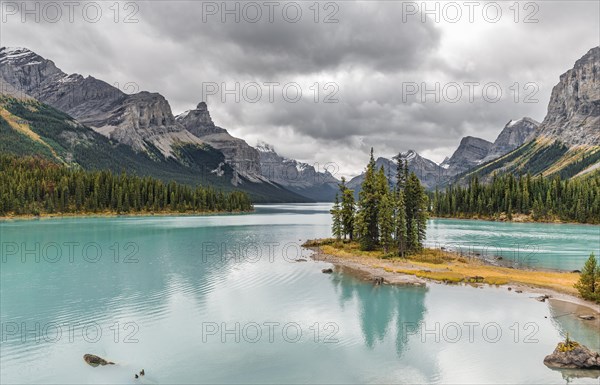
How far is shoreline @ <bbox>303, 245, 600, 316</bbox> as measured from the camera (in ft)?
134

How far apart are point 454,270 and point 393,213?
18925 millimetres

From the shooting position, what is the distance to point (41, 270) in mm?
59188

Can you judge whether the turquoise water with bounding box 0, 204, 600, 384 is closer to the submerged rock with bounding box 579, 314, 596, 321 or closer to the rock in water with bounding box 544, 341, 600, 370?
the rock in water with bounding box 544, 341, 600, 370

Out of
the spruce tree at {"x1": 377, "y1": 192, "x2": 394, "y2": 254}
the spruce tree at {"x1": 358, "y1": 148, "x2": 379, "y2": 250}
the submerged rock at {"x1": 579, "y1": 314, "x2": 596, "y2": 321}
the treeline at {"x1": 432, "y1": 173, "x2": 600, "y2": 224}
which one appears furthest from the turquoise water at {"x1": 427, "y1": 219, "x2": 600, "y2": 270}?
the treeline at {"x1": 432, "y1": 173, "x2": 600, "y2": 224}

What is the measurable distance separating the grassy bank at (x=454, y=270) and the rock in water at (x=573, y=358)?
22128mm

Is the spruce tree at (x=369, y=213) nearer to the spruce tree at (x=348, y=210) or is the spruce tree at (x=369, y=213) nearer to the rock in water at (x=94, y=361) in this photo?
the spruce tree at (x=348, y=210)

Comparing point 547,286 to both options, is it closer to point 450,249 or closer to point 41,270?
point 450,249

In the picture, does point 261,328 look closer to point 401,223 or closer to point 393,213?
point 401,223

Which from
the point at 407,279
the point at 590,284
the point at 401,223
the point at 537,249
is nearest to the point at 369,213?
the point at 401,223

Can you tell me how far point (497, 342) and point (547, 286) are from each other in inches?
904

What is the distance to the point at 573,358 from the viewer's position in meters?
26.0

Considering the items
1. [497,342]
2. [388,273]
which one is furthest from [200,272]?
[497,342]

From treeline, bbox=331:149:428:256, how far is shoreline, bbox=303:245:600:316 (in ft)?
22.9

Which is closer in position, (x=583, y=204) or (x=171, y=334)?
(x=171, y=334)
